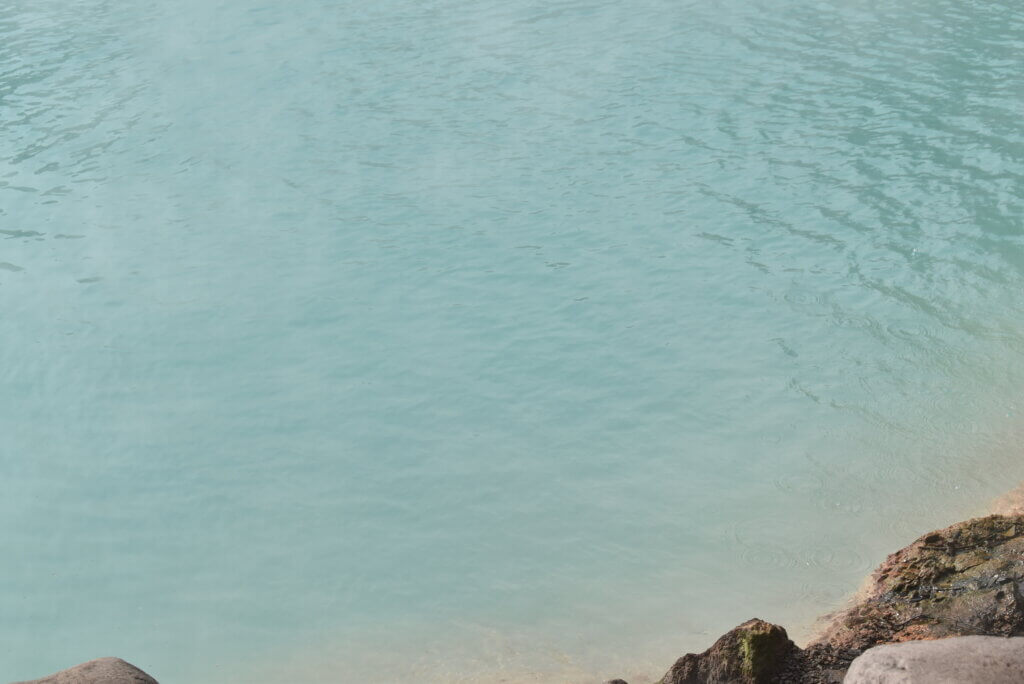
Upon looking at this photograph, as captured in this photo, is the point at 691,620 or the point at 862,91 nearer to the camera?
the point at 691,620

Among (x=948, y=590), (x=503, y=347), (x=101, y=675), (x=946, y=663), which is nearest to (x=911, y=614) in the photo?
(x=948, y=590)

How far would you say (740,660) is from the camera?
7.96 feet

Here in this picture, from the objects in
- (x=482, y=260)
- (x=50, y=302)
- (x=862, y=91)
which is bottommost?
→ (x=50, y=302)

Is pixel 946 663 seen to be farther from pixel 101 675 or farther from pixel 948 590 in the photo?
pixel 101 675

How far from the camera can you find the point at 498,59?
9453 mm

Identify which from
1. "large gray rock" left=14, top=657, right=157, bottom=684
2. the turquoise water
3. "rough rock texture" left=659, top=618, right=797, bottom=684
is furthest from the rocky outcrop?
"large gray rock" left=14, top=657, right=157, bottom=684

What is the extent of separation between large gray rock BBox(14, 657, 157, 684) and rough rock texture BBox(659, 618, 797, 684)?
4.10ft

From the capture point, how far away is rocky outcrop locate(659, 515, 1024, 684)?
7.98ft

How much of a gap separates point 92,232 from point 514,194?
2.99 metres

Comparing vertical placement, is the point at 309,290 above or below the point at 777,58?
below

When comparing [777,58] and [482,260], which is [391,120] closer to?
[482,260]

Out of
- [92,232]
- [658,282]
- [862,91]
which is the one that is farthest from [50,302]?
[862,91]

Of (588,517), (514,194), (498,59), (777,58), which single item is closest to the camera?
(588,517)

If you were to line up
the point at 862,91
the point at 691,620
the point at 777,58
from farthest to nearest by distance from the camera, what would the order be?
1. the point at 777,58
2. the point at 862,91
3. the point at 691,620
